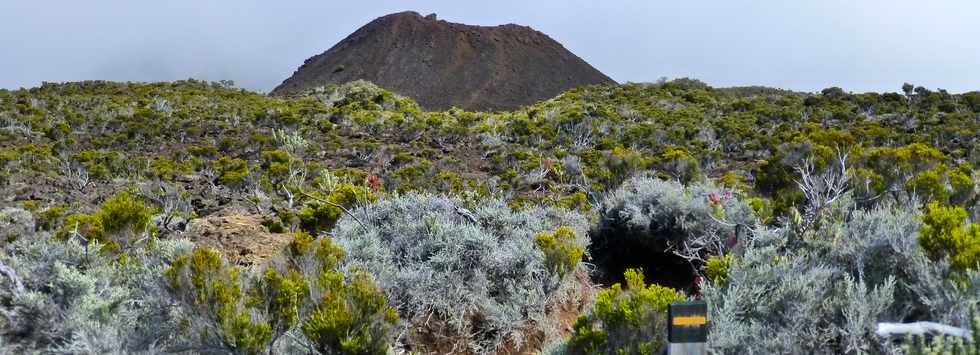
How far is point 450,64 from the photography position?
53656 millimetres

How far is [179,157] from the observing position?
1966 centimetres

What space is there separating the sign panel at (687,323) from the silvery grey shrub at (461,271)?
190 centimetres

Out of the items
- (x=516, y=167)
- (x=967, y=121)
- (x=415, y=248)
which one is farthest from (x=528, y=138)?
(x=415, y=248)

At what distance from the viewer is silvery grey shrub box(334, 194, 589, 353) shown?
471cm

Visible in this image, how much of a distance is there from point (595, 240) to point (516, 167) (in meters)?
11.8

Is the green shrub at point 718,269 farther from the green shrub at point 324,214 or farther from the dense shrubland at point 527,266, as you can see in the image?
the green shrub at point 324,214

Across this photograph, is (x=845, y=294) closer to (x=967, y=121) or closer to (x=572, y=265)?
(x=572, y=265)

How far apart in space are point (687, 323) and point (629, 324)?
0.65 meters

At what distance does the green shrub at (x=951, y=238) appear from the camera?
3371mm

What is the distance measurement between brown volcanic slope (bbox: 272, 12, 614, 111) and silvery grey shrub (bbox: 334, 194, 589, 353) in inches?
1552

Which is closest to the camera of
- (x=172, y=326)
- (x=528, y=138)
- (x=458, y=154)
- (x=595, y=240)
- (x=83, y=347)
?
(x=83, y=347)

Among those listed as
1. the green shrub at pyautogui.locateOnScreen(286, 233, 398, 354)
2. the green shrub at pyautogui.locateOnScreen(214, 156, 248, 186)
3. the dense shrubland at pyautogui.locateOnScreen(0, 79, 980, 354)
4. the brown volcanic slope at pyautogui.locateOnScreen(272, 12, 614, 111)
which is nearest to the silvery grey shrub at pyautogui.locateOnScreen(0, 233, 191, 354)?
the dense shrubland at pyautogui.locateOnScreen(0, 79, 980, 354)

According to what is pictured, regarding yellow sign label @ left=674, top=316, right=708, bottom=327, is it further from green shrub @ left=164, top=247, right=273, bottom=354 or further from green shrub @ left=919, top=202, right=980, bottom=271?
green shrub @ left=164, top=247, right=273, bottom=354

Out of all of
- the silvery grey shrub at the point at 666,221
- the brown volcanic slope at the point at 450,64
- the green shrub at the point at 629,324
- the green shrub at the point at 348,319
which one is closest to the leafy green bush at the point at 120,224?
the green shrub at the point at 348,319
